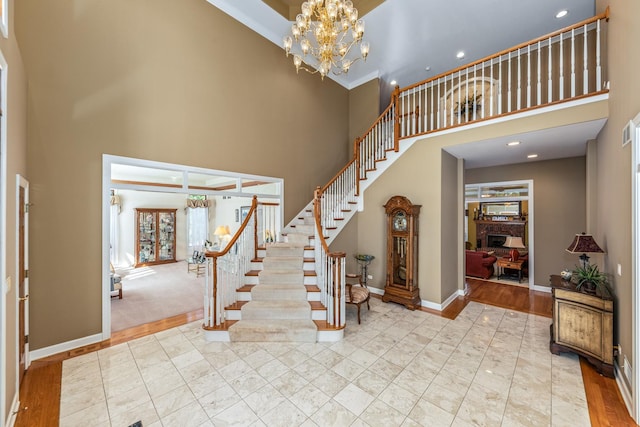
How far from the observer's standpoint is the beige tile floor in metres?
2.12

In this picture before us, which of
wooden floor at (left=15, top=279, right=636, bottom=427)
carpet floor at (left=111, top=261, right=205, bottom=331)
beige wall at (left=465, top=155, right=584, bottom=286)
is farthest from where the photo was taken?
beige wall at (left=465, top=155, right=584, bottom=286)

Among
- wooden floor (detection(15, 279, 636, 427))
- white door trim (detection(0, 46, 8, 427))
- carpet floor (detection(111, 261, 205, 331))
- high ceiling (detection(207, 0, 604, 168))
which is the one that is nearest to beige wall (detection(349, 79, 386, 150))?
high ceiling (detection(207, 0, 604, 168))

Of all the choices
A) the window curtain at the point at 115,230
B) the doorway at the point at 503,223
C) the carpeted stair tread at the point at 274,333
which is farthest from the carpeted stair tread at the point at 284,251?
the window curtain at the point at 115,230

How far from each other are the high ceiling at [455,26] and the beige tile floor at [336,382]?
10.6ft

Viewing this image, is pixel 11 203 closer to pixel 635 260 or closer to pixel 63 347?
pixel 63 347

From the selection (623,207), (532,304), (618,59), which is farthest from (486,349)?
(618,59)

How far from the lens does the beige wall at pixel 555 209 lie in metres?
5.22

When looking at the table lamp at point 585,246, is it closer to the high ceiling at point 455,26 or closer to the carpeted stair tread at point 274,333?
the high ceiling at point 455,26

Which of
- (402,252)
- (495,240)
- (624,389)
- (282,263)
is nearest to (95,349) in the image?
(282,263)

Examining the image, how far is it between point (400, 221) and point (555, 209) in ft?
12.2

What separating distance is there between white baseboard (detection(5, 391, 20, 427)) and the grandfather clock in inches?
184

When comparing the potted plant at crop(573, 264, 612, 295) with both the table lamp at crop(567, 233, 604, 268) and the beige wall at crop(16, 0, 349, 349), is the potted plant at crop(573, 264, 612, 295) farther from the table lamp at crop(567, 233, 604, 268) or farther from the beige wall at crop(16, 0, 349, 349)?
the beige wall at crop(16, 0, 349, 349)

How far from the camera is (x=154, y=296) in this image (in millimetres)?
5223

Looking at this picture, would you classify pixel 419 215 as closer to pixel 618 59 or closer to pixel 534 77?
pixel 618 59
